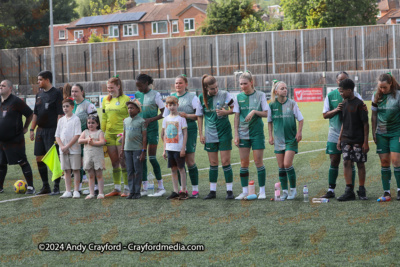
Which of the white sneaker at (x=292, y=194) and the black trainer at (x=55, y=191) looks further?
the black trainer at (x=55, y=191)

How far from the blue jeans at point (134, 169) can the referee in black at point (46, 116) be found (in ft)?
5.52

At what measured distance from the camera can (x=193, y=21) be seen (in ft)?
275

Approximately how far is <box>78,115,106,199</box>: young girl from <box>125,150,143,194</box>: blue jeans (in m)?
0.48

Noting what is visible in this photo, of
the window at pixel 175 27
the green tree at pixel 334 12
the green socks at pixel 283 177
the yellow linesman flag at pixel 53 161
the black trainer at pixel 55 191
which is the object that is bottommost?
the black trainer at pixel 55 191

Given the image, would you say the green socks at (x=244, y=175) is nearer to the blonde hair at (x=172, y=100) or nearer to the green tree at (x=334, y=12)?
the blonde hair at (x=172, y=100)

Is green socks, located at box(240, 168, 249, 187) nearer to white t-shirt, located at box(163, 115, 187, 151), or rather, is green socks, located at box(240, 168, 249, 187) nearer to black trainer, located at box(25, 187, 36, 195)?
white t-shirt, located at box(163, 115, 187, 151)

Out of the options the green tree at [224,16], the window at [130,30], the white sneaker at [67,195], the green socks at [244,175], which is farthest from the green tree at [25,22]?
the green socks at [244,175]

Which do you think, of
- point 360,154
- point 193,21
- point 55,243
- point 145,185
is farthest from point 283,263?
point 193,21

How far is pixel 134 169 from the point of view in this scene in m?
9.86

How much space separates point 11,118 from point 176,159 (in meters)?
3.67

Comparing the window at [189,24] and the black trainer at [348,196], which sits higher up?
the window at [189,24]

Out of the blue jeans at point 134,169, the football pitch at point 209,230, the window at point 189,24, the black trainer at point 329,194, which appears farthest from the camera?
the window at point 189,24

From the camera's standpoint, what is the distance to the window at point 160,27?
278 ft

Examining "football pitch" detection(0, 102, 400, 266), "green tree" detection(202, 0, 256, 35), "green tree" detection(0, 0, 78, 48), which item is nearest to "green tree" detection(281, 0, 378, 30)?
"green tree" detection(202, 0, 256, 35)
